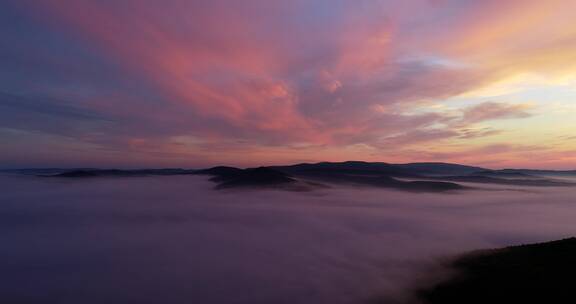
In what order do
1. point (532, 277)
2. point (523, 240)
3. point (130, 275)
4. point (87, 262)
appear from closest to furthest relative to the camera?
point (532, 277), point (130, 275), point (87, 262), point (523, 240)

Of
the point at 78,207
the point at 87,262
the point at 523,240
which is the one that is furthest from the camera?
the point at 78,207

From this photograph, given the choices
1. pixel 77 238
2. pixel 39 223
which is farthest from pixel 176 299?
pixel 39 223

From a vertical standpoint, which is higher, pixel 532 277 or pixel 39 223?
pixel 532 277

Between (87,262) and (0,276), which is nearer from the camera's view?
(0,276)

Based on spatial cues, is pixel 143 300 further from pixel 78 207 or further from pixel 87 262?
pixel 78 207

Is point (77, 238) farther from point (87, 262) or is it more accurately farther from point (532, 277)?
point (532, 277)

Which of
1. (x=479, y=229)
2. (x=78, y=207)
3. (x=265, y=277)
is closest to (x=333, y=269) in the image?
(x=265, y=277)
